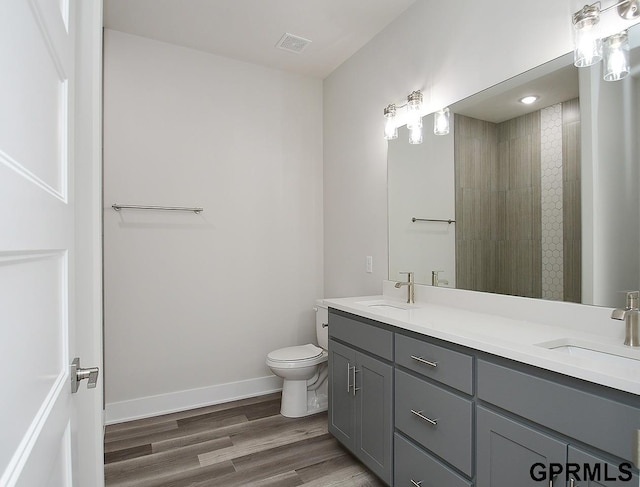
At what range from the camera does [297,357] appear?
2613 mm

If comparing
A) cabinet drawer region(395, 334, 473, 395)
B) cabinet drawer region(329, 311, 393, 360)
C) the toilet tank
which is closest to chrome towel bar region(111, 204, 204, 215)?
the toilet tank

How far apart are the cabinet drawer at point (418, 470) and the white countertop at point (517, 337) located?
1.61 feet

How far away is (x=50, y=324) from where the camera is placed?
2.21 feet

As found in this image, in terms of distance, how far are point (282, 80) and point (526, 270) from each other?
2.45 meters

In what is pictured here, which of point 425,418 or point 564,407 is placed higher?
point 564,407

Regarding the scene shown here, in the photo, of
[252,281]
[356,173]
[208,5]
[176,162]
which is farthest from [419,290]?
[208,5]

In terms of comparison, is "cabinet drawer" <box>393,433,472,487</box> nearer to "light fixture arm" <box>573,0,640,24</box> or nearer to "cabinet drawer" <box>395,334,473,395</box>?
"cabinet drawer" <box>395,334,473,395</box>

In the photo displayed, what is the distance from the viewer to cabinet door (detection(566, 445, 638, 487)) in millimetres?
917

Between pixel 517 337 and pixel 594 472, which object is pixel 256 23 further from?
pixel 594 472

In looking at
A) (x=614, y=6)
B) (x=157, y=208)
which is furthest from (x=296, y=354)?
(x=614, y=6)

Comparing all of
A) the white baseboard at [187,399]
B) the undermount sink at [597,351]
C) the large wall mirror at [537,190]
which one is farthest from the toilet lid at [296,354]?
the undermount sink at [597,351]

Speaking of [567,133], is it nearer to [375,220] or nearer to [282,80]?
[375,220]

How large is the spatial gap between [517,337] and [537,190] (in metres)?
0.70

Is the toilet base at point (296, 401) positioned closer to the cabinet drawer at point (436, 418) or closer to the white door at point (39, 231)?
the cabinet drawer at point (436, 418)
